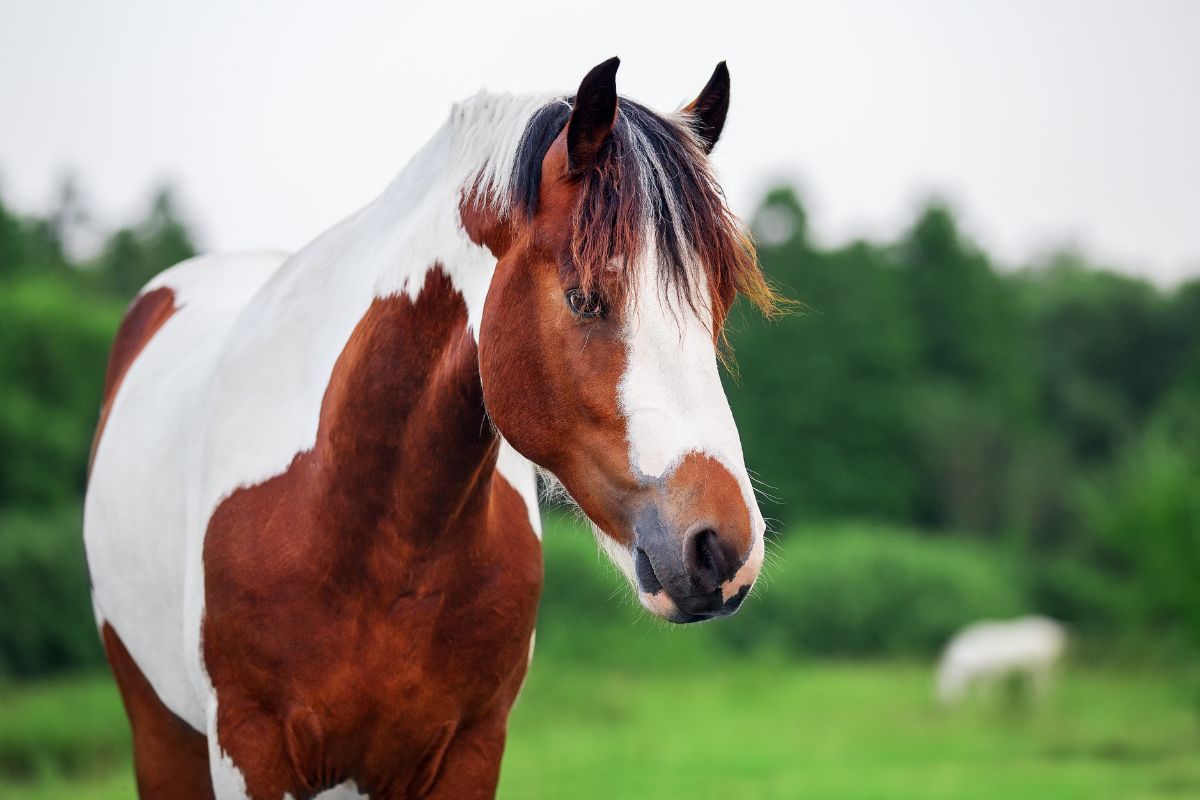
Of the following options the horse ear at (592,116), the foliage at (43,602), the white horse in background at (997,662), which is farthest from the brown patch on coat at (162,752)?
the white horse in background at (997,662)

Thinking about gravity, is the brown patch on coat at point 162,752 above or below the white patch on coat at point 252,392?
below

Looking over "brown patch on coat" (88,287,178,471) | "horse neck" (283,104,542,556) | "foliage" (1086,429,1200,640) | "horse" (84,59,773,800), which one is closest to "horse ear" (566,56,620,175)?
"horse" (84,59,773,800)

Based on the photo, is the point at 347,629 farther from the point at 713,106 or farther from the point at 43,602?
the point at 43,602

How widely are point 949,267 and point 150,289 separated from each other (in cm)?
3509

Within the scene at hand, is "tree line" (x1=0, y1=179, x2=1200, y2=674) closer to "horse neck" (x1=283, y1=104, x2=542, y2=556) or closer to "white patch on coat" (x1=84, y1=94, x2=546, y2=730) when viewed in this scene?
"white patch on coat" (x1=84, y1=94, x2=546, y2=730)

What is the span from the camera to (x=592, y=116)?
6.97 ft

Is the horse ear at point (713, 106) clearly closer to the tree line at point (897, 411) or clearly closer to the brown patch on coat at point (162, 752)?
the brown patch on coat at point (162, 752)

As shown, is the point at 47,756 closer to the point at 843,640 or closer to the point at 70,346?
the point at 70,346

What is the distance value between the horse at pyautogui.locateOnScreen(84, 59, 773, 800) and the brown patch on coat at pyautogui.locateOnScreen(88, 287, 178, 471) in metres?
1.00

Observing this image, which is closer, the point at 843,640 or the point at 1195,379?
the point at 843,640

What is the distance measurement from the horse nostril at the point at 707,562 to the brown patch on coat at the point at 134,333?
272cm

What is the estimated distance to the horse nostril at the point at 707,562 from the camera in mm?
1947

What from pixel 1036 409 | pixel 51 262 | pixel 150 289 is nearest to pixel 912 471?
pixel 1036 409

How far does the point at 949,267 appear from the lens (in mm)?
36688
